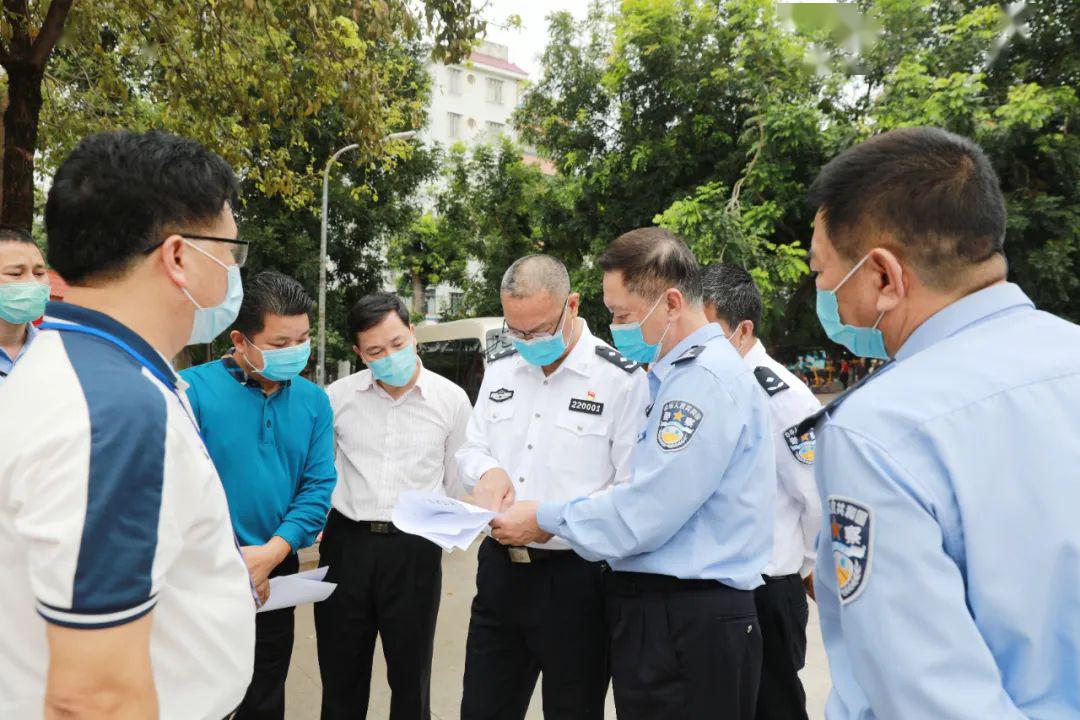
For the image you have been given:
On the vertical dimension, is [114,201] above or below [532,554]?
above

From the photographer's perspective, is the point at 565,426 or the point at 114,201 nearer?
the point at 114,201

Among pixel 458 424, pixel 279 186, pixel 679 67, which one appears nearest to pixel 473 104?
pixel 679 67

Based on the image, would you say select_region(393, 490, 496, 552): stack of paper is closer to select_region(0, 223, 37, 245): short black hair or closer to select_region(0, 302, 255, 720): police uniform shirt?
select_region(0, 302, 255, 720): police uniform shirt

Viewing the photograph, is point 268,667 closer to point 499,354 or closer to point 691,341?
point 499,354

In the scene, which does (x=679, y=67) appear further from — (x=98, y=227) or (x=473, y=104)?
(x=473, y=104)

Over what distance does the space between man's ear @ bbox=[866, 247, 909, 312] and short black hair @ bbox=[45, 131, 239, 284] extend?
1.10 m

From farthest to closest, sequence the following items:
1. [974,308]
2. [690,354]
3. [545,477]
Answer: [545,477], [690,354], [974,308]

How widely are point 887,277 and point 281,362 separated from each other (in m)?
2.01

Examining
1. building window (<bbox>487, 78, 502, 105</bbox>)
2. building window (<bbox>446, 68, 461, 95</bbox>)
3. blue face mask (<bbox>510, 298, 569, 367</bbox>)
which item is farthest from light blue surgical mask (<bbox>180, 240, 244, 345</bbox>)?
building window (<bbox>487, 78, 502, 105</bbox>)

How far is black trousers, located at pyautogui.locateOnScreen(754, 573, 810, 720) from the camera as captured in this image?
272 centimetres

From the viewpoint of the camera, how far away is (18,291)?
9.73 ft

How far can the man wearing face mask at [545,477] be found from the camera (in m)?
2.38

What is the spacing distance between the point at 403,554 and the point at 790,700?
4.93ft

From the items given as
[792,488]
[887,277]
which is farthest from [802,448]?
[887,277]
